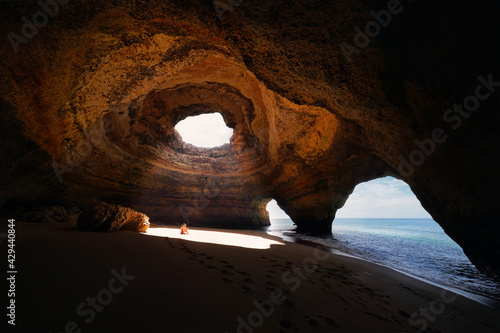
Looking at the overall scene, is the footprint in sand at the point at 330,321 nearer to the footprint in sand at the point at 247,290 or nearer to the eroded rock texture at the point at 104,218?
the footprint in sand at the point at 247,290

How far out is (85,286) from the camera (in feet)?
4.59

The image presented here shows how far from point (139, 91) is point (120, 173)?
4.14m

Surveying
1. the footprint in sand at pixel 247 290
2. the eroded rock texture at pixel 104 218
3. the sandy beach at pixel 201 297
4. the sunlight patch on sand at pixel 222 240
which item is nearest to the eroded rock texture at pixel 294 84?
the sandy beach at pixel 201 297

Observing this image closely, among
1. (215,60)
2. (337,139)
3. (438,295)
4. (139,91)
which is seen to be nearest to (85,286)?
(438,295)

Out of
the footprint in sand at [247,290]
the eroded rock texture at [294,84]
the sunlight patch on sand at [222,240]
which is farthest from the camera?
the sunlight patch on sand at [222,240]

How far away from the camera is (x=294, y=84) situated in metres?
3.78

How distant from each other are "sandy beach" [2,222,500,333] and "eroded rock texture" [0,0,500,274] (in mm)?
1917

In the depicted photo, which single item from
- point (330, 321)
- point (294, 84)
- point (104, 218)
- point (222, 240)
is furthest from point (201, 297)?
point (294, 84)

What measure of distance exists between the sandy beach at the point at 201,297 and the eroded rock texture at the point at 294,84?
6.29ft

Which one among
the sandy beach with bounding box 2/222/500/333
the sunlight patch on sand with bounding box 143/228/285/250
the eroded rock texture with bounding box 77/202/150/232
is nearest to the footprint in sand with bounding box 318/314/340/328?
the sandy beach with bounding box 2/222/500/333

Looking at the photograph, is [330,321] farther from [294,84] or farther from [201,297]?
[294,84]

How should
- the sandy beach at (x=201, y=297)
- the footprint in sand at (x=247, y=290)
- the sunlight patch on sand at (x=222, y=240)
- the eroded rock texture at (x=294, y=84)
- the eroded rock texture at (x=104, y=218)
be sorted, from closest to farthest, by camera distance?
the sandy beach at (x=201, y=297) < the footprint in sand at (x=247, y=290) < the eroded rock texture at (x=294, y=84) < the eroded rock texture at (x=104, y=218) < the sunlight patch on sand at (x=222, y=240)

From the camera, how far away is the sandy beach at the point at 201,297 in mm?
1106

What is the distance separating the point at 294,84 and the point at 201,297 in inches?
141
